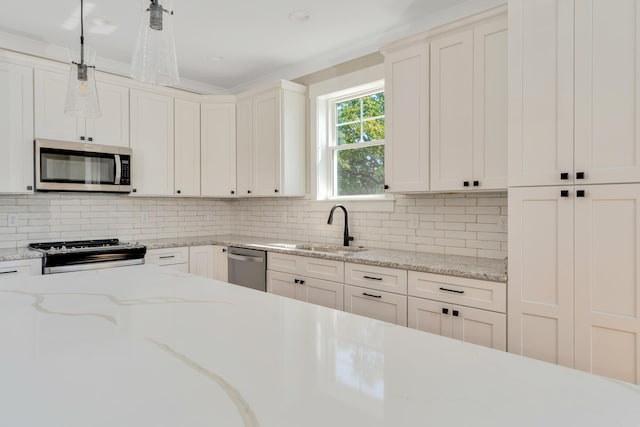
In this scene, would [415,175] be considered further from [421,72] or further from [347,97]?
[347,97]

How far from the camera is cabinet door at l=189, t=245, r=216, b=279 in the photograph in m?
4.05

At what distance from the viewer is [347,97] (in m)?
3.89

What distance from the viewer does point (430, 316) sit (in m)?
2.49

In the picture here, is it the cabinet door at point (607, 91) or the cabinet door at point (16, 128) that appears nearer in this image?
the cabinet door at point (607, 91)

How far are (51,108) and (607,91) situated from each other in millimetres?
3922

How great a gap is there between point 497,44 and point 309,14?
141cm

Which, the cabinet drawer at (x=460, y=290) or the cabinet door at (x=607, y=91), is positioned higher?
the cabinet door at (x=607, y=91)

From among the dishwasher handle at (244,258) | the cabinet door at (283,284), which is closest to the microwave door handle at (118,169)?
the dishwasher handle at (244,258)

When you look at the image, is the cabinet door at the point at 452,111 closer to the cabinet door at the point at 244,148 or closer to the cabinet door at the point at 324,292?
the cabinet door at the point at 324,292

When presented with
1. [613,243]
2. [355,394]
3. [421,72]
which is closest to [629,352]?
[613,243]

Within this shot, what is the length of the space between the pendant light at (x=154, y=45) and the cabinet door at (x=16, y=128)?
8.27ft

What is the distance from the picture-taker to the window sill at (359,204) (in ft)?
11.3

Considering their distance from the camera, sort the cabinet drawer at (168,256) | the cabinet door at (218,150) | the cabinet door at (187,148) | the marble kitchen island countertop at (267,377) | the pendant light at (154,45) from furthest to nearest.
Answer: the cabinet door at (218,150) → the cabinet door at (187,148) → the cabinet drawer at (168,256) → the pendant light at (154,45) → the marble kitchen island countertop at (267,377)

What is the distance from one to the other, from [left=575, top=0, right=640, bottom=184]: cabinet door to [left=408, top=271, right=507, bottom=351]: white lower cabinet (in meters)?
0.80
